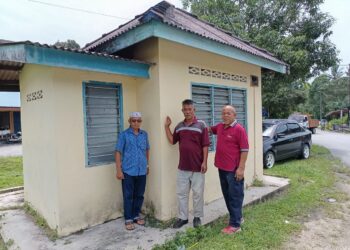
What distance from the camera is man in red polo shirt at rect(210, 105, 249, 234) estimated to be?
13.8ft

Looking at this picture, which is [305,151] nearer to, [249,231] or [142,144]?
[249,231]

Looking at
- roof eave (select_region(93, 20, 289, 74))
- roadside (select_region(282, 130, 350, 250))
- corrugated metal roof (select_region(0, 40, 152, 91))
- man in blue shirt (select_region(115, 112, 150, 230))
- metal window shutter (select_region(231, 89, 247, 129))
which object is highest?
roof eave (select_region(93, 20, 289, 74))

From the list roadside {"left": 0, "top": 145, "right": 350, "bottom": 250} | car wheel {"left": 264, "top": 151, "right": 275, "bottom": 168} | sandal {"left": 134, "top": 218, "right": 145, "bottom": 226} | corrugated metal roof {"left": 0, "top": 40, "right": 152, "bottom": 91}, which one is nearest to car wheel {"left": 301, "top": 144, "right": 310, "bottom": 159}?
car wheel {"left": 264, "top": 151, "right": 275, "bottom": 168}

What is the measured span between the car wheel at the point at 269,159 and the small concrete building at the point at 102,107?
435 centimetres

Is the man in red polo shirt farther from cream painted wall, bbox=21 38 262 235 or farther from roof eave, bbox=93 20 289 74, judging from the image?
roof eave, bbox=93 20 289 74

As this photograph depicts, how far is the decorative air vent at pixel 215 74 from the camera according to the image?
5.20 m

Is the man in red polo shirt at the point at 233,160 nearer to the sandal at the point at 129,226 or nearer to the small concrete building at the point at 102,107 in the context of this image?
the small concrete building at the point at 102,107

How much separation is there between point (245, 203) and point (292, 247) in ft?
5.15

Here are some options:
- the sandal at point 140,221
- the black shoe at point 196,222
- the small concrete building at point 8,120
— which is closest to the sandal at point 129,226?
the sandal at point 140,221

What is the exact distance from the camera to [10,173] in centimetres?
959

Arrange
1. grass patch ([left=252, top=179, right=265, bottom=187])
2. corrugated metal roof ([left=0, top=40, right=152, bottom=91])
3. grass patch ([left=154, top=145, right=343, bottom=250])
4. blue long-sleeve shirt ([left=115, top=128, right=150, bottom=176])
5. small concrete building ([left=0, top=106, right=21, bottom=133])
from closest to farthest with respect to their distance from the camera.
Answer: corrugated metal roof ([left=0, top=40, right=152, bottom=91]), grass patch ([left=154, top=145, right=343, bottom=250]), blue long-sleeve shirt ([left=115, top=128, right=150, bottom=176]), grass patch ([left=252, top=179, right=265, bottom=187]), small concrete building ([left=0, top=106, right=21, bottom=133])

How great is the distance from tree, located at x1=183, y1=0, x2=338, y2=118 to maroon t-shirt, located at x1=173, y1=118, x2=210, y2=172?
8.51 meters

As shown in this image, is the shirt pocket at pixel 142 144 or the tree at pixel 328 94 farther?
the tree at pixel 328 94

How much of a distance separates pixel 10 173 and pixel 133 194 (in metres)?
7.02
